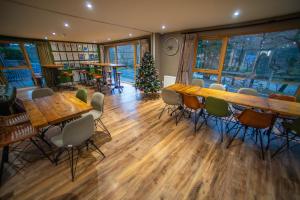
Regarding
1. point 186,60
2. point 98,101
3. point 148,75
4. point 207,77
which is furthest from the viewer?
point 148,75

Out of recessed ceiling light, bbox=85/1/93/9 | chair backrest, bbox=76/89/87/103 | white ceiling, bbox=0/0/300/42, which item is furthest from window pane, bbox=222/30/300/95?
chair backrest, bbox=76/89/87/103

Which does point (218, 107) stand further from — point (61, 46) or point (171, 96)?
point (61, 46)

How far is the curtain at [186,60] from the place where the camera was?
4.56m

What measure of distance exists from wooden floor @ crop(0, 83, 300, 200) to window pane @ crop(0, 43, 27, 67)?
266 inches

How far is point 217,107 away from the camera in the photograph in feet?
7.96

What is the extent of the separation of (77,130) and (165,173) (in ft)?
4.28

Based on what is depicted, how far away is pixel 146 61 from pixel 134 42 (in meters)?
2.08

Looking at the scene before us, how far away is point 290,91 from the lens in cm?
337

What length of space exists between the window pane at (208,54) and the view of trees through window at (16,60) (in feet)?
26.2

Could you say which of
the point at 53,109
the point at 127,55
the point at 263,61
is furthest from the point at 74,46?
the point at 263,61

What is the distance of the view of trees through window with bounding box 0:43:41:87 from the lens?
6211 millimetres

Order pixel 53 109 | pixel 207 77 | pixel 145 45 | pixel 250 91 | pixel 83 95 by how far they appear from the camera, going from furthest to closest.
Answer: pixel 145 45 → pixel 207 77 → pixel 250 91 → pixel 83 95 → pixel 53 109

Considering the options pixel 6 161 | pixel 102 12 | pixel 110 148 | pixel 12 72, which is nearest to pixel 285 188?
pixel 110 148

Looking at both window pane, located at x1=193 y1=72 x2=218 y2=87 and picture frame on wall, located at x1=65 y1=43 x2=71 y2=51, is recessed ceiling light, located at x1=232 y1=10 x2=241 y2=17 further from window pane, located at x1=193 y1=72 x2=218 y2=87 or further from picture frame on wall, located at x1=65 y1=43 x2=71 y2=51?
picture frame on wall, located at x1=65 y1=43 x2=71 y2=51
